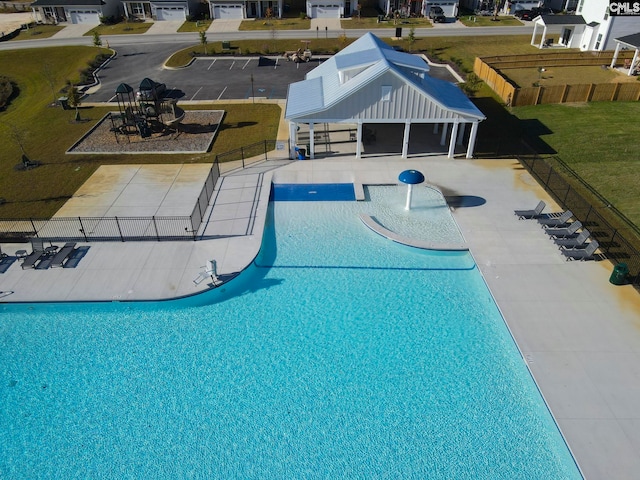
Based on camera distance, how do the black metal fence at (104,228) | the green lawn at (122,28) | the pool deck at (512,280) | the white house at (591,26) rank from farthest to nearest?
the green lawn at (122,28)
the white house at (591,26)
the black metal fence at (104,228)
the pool deck at (512,280)

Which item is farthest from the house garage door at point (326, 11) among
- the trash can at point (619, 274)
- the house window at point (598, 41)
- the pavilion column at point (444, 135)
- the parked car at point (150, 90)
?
the trash can at point (619, 274)

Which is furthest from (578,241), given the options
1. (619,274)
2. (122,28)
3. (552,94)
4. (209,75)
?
(122,28)

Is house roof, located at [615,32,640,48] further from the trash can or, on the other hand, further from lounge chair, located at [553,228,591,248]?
the trash can

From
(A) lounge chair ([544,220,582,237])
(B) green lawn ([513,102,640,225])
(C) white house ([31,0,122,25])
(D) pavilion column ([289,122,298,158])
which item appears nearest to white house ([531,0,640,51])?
(B) green lawn ([513,102,640,225])

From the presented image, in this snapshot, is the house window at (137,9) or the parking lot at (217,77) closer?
the parking lot at (217,77)

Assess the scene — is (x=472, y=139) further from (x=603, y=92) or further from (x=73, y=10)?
(x=73, y=10)

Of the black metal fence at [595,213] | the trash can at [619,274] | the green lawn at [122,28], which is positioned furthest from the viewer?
the green lawn at [122,28]

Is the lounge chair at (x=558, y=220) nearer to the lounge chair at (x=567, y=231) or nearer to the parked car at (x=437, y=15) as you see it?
the lounge chair at (x=567, y=231)
